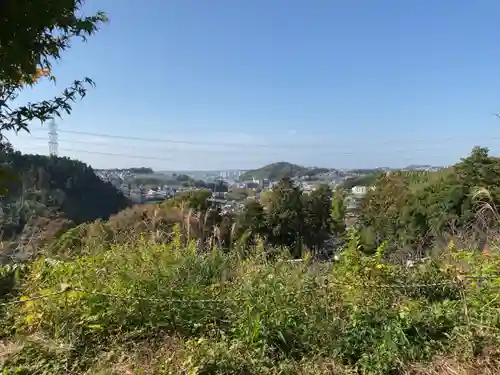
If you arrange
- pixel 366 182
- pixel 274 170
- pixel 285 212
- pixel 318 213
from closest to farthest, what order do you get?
pixel 285 212
pixel 318 213
pixel 366 182
pixel 274 170

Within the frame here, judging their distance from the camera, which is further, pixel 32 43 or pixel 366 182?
pixel 366 182

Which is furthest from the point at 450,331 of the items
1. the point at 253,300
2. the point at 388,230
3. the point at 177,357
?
the point at 388,230

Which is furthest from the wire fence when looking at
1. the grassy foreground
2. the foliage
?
the foliage

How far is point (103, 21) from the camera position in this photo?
81.7 inches

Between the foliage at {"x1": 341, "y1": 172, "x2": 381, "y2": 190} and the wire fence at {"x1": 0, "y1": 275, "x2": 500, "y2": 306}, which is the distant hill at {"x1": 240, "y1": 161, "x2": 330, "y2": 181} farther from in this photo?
the wire fence at {"x1": 0, "y1": 275, "x2": 500, "y2": 306}

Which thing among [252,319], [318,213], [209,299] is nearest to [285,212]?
[318,213]

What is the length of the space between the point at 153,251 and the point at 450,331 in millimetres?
2058

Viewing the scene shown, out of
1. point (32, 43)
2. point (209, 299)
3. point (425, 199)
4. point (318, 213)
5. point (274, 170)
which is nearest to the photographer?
point (32, 43)

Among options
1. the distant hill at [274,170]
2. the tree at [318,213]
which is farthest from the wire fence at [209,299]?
the distant hill at [274,170]

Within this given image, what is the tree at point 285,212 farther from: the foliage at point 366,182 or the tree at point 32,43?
the tree at point 32,43

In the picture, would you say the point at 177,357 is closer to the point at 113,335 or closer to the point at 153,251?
the point at 113,335

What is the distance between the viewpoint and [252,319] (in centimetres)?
242

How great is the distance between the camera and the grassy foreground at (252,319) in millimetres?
2180

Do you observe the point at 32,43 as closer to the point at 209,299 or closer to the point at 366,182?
the point at 209,299
